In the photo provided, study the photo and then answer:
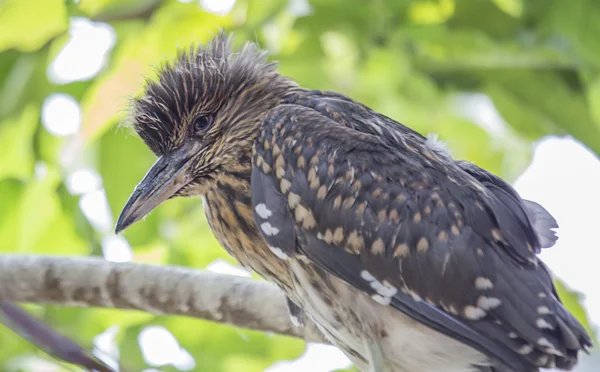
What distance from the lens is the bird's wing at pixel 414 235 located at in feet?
8.18

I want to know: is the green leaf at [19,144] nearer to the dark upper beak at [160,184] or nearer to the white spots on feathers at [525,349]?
the dark upper beak at [160,184]

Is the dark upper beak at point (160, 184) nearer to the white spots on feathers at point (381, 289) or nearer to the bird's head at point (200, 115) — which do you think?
the bird's head at point (200, 115)

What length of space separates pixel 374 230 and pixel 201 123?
36.5 inches

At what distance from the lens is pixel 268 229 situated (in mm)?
2752

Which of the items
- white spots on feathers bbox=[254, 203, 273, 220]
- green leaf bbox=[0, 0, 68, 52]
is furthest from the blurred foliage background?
white spots on feathers bbox=[254, 203, 273, 220]

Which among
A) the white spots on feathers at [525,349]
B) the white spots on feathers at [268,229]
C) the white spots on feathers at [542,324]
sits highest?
the white spots on feathers at [268,229]

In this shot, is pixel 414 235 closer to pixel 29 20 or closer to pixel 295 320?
pixel 295 320

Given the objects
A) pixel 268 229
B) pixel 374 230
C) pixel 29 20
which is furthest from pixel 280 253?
pixel 29 20

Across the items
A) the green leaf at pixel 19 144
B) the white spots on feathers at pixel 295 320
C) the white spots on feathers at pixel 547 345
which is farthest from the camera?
the green leaf at pixel 19 144

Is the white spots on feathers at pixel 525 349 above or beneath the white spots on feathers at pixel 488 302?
beneath

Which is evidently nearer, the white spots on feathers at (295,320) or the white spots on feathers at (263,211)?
the white spots on feathers at (263,211)

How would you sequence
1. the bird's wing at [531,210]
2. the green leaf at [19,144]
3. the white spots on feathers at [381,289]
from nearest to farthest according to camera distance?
the white spots on feathers at [381,289] → the bird's wing at [531,210] → the green leaf at [19,144]

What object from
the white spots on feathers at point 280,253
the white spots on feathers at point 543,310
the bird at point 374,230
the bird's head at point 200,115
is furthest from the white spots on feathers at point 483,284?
the bird's head at point 200,115

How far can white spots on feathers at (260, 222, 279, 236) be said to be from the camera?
2.74 metres
